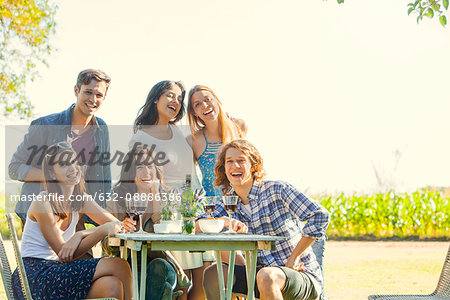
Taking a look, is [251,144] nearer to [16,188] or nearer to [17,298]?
Result: [17,298]

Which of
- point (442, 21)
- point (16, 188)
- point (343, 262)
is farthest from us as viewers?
point (16, 188)

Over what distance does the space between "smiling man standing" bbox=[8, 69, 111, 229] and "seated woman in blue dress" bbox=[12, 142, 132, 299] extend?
75cm

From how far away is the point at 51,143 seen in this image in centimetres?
451

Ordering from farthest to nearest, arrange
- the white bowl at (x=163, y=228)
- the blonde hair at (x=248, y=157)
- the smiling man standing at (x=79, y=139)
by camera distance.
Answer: the smiling man standing at (x=79, y=139), the blonde hair at (x=248, y=157), the white bowl at (x=163, y=228)

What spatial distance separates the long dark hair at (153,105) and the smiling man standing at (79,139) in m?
0.28

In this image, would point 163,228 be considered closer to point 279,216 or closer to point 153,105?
point 279,216

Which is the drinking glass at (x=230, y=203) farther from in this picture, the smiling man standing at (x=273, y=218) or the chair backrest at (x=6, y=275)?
the chair backrest at (x=6, y=275)

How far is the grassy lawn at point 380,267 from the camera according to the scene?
777cm

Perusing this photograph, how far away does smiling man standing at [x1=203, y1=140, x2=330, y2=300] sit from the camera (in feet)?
11.4

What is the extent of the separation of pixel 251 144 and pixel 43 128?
1.83 meters

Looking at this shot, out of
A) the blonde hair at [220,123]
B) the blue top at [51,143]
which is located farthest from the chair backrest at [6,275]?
the blonde hair at [220,123]

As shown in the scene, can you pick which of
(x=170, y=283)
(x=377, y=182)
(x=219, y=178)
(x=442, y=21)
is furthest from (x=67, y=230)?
(x=377, y=182)

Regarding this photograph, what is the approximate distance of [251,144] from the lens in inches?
149

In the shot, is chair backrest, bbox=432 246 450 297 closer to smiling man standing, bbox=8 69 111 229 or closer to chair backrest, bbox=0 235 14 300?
smiling man standing, bbox=8 69 111 229
